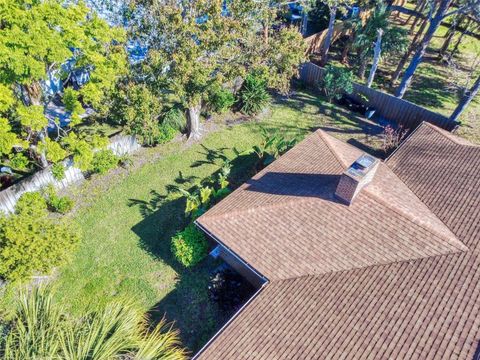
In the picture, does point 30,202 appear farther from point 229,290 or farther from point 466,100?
point 466,100

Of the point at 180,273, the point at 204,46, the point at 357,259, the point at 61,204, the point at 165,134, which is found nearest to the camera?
the point at 357,259

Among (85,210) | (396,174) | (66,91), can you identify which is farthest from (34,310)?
(396,174)

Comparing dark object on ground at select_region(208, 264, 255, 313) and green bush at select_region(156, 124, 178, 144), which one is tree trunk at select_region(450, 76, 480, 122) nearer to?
dark object on ground at select_region(208, 264, 255, 313)

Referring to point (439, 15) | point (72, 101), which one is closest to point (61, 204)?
point (72, 101)

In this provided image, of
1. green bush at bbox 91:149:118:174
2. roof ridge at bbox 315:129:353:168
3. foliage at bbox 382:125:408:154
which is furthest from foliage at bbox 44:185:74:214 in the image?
foliage at bbox 382:125:408:154

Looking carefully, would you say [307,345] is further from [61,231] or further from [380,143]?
[380,143]
